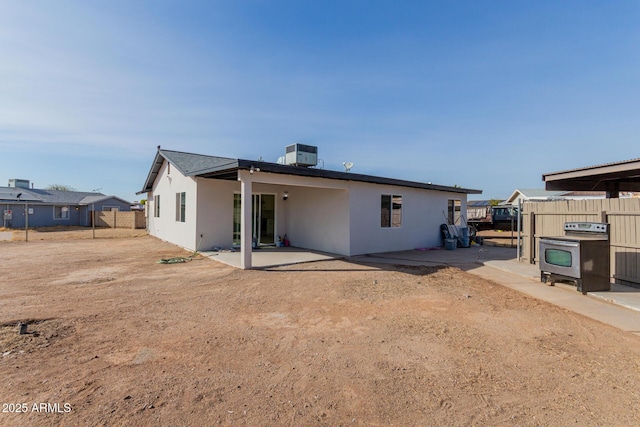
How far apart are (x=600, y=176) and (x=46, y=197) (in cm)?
3834

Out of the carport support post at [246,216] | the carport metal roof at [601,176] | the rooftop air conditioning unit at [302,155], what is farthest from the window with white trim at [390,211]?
the carport support post at [246,216]

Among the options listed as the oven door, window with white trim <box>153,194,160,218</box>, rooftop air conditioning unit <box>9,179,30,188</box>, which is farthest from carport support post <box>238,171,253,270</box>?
rooftop air conditioning unit <box>9,179,30,188</box>

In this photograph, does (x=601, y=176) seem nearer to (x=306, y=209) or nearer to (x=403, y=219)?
(x=403, y=219)

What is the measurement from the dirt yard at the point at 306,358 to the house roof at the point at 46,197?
2748 centimetres

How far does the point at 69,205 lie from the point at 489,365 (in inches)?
1402

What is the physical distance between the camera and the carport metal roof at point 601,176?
6.56 meters

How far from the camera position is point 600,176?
815 cm

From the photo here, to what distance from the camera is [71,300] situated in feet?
18.2

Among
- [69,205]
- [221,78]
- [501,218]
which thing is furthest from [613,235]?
[69,205]

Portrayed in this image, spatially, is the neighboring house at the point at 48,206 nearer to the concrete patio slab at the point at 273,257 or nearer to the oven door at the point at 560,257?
the concrete patio slab at the point at 273,257

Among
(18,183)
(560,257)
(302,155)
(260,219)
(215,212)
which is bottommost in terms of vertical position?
(560,257)

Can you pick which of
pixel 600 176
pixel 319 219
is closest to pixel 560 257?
pixel 600 176

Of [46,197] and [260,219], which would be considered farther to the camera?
[46,197]

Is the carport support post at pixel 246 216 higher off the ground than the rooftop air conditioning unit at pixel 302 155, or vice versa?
the rooftop air conditioning unit at pixel 302 155
